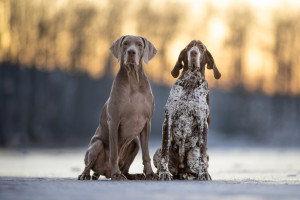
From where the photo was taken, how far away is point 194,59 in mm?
6777

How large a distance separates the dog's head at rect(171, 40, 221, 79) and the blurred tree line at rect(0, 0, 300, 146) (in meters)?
15.9

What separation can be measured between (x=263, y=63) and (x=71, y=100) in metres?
12.2

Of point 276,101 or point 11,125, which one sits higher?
point 276,101

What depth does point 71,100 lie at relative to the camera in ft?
93.4

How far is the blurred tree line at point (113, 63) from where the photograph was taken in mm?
24562

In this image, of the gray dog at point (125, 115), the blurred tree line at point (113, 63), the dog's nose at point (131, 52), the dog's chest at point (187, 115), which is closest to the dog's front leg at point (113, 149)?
the gray dog at point (125, 115)

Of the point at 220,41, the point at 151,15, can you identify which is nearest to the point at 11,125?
the point at 151,15

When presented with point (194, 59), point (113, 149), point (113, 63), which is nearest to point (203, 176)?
point (113, 149)

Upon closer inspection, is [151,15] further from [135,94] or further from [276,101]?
[135,94]

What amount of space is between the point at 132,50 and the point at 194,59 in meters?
0.83

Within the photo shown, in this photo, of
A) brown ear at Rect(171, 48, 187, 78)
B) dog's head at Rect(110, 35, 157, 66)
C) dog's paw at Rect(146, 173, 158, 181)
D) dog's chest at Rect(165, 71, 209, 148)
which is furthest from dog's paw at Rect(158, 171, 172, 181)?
brown ear at Rect(171, 48, 187, 78)

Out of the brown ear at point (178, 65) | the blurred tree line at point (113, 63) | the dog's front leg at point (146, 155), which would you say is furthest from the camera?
the blurred tree line at point (113, 63)

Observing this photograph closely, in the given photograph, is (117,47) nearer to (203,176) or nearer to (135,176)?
(135,176)

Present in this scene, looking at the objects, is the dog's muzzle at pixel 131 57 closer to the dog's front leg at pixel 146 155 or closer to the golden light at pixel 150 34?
the dog's front leg at pixel 146 155
